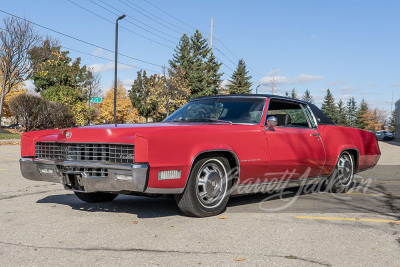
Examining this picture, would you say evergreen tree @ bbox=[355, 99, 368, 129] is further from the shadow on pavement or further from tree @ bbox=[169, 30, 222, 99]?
the shadow on pavement

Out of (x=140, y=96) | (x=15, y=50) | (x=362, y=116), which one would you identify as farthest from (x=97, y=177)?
(x=362, y=116)

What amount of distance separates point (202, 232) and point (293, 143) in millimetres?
2440

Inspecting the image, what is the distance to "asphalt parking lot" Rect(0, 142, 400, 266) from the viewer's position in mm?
3504

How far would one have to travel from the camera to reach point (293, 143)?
20.5 feet

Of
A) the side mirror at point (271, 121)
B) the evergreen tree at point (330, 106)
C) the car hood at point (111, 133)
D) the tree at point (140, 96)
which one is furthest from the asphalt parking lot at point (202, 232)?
the evergreen tree at point (330, 106)

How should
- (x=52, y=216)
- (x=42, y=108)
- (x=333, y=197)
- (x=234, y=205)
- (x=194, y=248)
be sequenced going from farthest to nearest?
(x=42, y=108) < (x=333, y=197) < (x=234, y=205) < (x=52, y=216) < (x=194, y=248)

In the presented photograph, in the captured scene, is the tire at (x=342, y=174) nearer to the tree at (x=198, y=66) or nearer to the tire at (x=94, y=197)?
the tire at (x=94, y=197)

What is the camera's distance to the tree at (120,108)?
67.1 metres

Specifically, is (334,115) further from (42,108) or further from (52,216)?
(52,216)

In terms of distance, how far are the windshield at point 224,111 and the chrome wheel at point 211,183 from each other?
2.52ft

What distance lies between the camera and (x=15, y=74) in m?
35.5

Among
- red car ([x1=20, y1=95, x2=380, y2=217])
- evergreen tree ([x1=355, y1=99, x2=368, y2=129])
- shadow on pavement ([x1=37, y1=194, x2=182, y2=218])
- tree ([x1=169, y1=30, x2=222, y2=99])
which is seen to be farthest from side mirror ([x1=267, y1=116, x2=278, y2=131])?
evergreen tree ([x1=355, y1=99, x2=368, y2=129])

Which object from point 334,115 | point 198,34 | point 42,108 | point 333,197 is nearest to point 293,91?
point 334,115

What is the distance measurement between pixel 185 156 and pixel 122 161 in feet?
2.24
